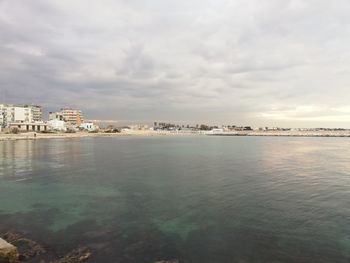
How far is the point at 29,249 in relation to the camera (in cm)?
1253

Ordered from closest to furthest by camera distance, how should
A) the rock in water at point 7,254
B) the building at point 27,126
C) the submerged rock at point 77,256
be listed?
the rock in water at point 7,254, the submerged rock at point 77,256, the building at point 27,126

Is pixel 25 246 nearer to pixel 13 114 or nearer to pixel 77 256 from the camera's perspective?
pixel 77 256

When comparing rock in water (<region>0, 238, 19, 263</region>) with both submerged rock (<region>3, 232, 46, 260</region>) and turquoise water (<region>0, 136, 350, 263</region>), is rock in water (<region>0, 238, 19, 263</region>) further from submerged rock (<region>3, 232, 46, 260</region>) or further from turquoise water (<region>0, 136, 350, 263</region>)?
turquoise water (<region>0, 136, 350, 263</region>)

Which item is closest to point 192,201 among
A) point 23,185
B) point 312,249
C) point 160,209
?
point 160,209

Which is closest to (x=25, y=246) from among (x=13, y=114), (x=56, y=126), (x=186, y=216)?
(x=186, y=216)

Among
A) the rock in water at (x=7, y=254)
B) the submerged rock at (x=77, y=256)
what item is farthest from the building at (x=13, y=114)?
the submerged rock at (x=77, y=256)

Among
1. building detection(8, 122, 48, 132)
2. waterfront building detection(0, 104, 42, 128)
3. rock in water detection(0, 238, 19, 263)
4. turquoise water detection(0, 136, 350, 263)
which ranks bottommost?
turquoise water detection(0, 136, 350, 263)

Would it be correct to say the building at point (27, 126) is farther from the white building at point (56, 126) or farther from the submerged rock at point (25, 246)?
the submerged rock at point (25, 246)

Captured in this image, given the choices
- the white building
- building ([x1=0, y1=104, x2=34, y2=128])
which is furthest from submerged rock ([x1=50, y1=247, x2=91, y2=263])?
the white building

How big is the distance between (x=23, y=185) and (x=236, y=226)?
22300mm

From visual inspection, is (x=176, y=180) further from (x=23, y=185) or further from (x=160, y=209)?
(x=23, y=185)

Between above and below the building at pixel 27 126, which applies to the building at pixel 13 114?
above

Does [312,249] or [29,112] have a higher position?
[29,112]

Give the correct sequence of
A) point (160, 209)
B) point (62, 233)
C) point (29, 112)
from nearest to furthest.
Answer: point (62, 233)
point (160, 209)
point (29, 112)
